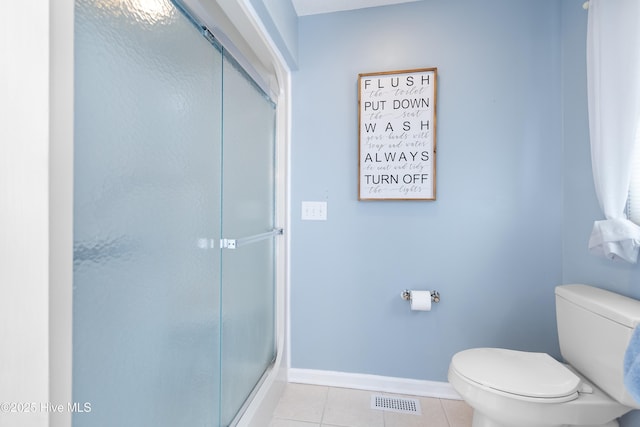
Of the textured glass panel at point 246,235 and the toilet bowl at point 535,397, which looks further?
the textured glass panel at point 246,235

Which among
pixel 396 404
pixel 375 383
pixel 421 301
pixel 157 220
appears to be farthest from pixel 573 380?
pixel 157 220

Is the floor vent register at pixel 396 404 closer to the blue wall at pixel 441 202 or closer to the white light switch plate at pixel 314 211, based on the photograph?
the blue wall at pixel 441 202

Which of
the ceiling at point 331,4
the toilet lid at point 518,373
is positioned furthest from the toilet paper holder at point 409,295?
the ceiling at point 331,4

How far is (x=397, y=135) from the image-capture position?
1.73 meters

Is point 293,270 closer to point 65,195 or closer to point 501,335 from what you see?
point 501,335

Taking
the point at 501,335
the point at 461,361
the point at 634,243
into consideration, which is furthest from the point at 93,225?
the point at 501,335

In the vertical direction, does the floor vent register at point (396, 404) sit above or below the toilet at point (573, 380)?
below

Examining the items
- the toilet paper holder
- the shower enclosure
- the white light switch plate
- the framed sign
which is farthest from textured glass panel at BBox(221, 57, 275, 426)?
the toilet paper holder

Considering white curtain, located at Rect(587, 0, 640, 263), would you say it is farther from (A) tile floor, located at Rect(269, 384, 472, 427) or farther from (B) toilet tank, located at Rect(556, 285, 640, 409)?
(A) tile floor, located at Rect(269, 384, 472, 427)

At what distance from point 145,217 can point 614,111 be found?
178 cm

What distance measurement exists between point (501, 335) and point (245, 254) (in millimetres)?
1491

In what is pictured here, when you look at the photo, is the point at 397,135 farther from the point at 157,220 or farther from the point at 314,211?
the point at 157,220

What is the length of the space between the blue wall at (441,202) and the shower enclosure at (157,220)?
622 mm

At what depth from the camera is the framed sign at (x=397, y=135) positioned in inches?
66.9
